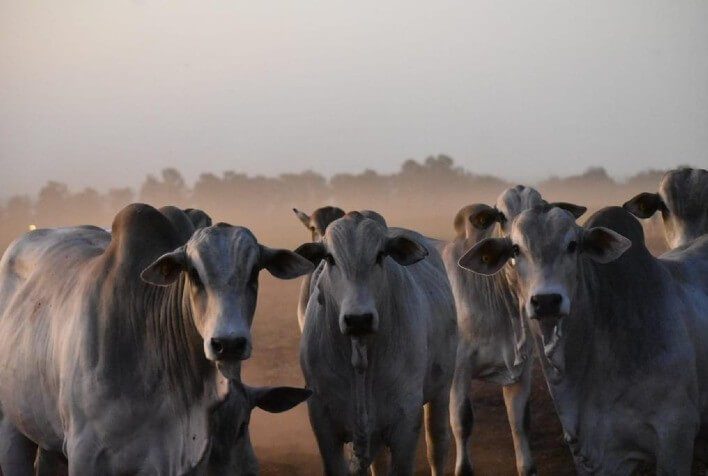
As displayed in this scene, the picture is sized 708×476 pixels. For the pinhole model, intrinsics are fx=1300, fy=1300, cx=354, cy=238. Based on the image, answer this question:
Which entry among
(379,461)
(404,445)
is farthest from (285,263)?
(379,461)

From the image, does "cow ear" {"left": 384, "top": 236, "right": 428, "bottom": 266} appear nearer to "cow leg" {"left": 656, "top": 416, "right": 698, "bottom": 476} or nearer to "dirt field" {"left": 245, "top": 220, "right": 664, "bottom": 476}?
"cow leg" {"left": 656, "top": 416, "right": 698, "bottom": 476}

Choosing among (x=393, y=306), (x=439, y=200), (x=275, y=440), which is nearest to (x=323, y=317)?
(x=393, y=306)

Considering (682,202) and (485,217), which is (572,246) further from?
(485,217)

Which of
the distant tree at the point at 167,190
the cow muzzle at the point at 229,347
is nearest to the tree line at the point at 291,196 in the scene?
the distant tree at the point at 167,190

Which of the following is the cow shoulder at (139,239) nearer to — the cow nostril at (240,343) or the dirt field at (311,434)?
the cow nostril at (240,343)

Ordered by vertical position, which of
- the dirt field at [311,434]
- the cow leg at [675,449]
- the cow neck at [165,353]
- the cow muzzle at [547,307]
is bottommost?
the dirt field at [311,434]

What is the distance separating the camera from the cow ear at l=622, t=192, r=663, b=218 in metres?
8.40

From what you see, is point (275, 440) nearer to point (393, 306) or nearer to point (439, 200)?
point (393, 306)

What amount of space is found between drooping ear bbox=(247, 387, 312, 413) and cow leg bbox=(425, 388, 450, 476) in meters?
2.05

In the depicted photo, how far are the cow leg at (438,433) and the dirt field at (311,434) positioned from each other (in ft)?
6.08

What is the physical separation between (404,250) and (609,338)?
3.96 feet

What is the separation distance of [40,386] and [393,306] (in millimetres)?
1933

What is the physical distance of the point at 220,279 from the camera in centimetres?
564

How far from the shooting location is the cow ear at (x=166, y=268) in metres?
5.76
